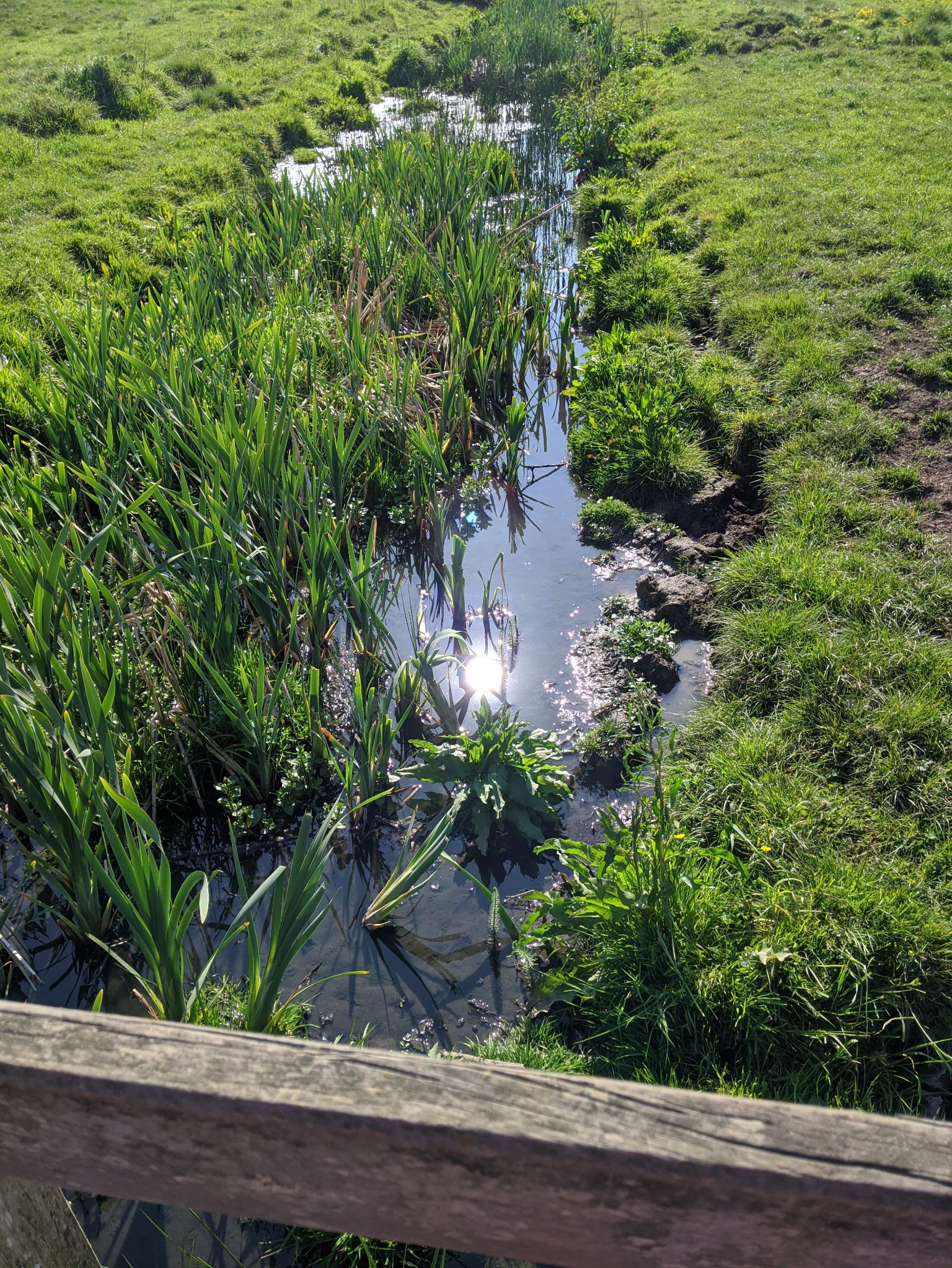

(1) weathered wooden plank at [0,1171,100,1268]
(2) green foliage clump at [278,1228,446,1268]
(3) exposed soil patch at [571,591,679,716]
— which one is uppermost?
(1) weathered wooden plank at [0,1171,100,1268]

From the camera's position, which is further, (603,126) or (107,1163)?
(603,126)

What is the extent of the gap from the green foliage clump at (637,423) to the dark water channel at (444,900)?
0.79 ft

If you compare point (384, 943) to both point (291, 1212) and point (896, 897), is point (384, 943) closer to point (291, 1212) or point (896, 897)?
point (896, 897)

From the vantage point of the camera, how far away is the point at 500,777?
275 centimetres

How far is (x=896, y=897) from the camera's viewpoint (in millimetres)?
2270

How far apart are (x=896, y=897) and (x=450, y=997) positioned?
122 centimetres

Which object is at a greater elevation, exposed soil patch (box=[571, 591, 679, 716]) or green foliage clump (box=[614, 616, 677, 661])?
green foliage clump (box=[614, 616, 677, 661])

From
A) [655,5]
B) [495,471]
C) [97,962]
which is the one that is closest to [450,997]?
[97,962]

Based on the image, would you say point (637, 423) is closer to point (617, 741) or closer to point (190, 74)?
point (617, 741)

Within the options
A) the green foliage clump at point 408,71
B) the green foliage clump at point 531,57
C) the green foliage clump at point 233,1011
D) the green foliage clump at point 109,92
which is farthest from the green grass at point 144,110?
the green foliage clump at point 233,1011

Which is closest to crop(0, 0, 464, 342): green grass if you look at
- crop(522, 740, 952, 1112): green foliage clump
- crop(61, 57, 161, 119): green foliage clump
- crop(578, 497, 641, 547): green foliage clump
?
crop(61, 57, 161, 119): green foliage clump

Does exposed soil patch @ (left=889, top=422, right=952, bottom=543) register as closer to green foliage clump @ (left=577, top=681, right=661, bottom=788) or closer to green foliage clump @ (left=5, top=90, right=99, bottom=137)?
green foliage clump @ (left=577, top=681, right=661, bottom=788)

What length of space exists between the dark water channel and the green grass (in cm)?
268

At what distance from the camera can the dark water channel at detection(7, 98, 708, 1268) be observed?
1877 mm
